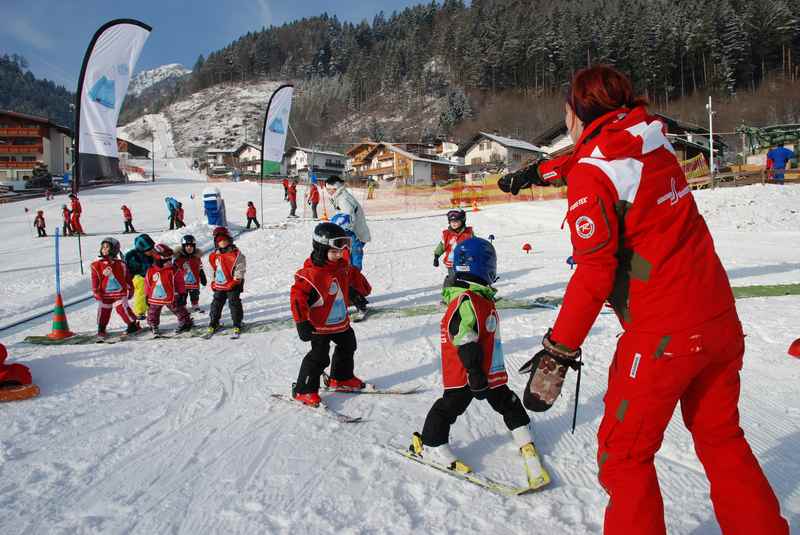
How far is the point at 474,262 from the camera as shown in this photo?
286 cm

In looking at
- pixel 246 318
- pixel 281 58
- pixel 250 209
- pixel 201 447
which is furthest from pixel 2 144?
pixel 281 58

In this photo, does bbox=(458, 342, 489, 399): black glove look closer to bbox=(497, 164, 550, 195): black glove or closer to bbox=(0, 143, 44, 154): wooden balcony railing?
bbox=(497, 164, 550, 195): black glove

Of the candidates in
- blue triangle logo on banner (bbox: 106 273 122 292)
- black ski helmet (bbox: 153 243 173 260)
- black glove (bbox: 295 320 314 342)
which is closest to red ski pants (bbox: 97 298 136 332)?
blue triangle logo on banner (bbox: 106 273 122 292)

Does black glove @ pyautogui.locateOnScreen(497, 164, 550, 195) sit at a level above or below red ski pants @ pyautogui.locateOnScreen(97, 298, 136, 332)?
above

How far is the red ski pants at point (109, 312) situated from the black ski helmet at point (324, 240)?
4210 millimetres

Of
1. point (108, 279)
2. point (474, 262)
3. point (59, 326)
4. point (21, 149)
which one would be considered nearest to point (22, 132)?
point (21, 149)

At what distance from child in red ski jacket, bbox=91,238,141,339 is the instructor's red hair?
22.3 feet

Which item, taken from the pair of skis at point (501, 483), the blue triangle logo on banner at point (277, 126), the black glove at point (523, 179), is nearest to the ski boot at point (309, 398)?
the pair of skis at point (501, 483)

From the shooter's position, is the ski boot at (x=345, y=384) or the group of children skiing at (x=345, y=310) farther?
the ski boot at (x=345, y=384)

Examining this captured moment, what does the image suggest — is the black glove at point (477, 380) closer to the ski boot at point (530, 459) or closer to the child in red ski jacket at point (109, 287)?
the ski boot at point (530, 459)

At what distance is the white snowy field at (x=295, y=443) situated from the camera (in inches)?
96.0

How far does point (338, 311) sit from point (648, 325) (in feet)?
9.40

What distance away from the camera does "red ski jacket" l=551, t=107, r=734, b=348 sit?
5.22 ft

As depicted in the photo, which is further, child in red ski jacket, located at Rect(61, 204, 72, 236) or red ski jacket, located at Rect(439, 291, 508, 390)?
child in red ski jacket, located at Rect(61, 204, 72, 236)
